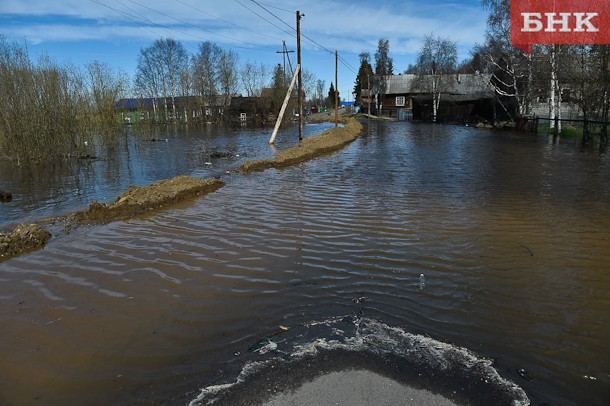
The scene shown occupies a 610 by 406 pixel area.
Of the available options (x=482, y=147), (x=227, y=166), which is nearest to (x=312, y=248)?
(x=227, y=166)

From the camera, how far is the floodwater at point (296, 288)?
345 cm

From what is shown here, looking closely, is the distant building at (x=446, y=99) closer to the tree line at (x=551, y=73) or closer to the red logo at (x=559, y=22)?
the tree line at (x=551, y=73)

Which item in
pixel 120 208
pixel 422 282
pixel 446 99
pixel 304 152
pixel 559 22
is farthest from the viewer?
pixel 446 99

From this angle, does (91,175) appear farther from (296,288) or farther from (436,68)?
(436,68)

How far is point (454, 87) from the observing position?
63094 mm

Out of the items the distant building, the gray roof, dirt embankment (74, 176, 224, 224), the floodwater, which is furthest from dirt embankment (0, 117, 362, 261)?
the gray roof

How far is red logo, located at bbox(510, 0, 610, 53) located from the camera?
2320cm

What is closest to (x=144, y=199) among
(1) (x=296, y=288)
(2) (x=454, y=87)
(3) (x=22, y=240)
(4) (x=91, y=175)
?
(3) (x=22, y=240)

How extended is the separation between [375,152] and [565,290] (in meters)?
17.5

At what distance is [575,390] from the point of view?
313cm

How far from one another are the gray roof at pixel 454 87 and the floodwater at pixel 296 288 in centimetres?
4746

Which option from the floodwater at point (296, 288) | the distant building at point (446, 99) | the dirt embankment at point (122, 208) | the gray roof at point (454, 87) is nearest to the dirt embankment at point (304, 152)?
the dirt embankment at point (122, 208)

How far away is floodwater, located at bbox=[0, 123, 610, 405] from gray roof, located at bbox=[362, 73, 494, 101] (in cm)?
4746

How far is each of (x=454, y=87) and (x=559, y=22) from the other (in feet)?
127
